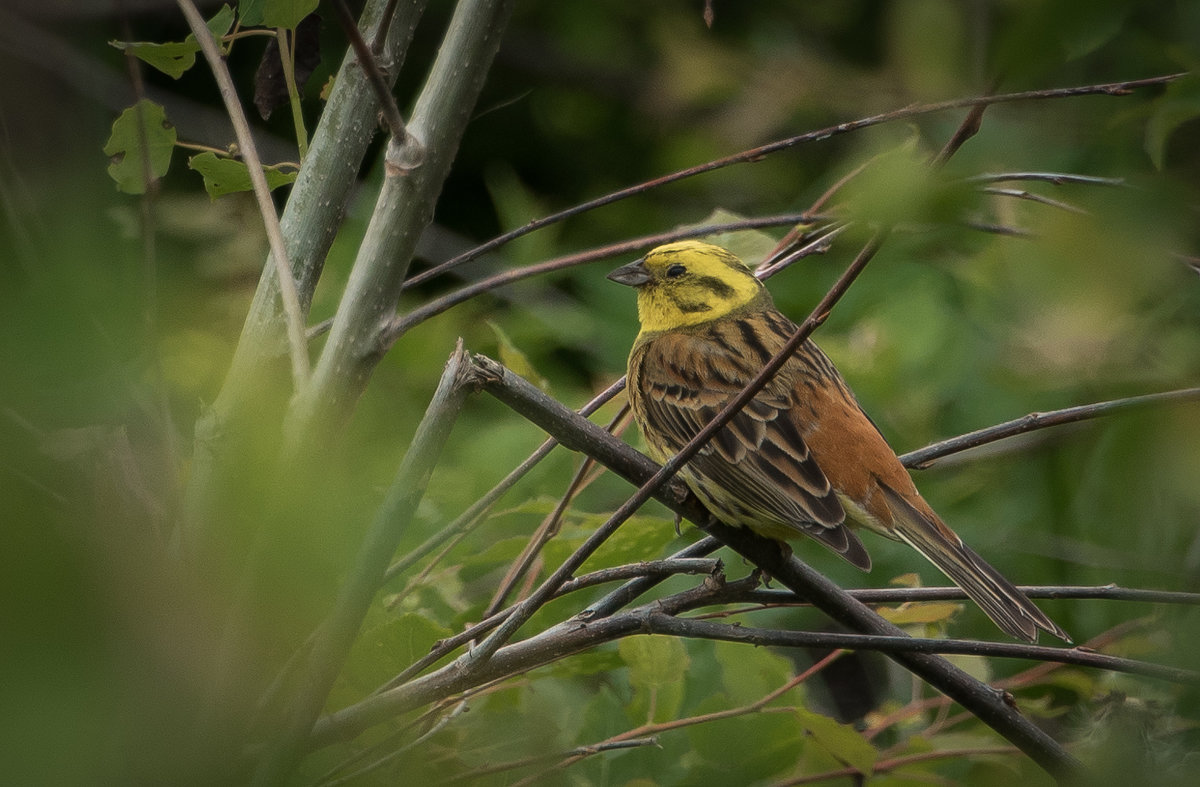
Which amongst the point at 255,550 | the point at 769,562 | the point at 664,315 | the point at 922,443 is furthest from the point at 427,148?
the point at 922,443

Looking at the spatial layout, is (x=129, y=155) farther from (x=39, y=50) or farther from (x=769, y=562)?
(x=39, y=50)

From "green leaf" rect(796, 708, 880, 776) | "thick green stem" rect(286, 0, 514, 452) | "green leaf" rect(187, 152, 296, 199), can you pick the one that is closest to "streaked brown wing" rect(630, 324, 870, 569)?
"green leaf" rect(796, 708, 880, 776)

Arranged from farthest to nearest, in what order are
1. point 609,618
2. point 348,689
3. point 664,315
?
point 664,315, point 609,618, point 348,689

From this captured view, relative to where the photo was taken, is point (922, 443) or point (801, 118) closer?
point (922, 443)

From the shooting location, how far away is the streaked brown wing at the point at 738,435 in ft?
8.07

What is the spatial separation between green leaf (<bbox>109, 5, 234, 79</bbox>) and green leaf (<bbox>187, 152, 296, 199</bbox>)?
0.13 m

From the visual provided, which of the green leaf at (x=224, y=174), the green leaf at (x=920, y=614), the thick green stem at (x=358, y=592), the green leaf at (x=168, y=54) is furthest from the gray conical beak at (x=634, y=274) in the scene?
the thick green stem at (x=358, y=592)

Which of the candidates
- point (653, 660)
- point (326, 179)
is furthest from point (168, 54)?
point (653, 660)

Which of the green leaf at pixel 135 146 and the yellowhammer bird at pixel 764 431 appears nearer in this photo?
the green leaf at pixel 135 146

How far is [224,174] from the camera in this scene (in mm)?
1808

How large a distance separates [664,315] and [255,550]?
2.67 metres

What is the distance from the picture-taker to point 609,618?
1687 mm

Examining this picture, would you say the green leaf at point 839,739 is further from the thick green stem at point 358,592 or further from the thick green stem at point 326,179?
the thick green stem at point 326,179

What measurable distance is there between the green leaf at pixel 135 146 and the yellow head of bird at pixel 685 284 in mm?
1555
